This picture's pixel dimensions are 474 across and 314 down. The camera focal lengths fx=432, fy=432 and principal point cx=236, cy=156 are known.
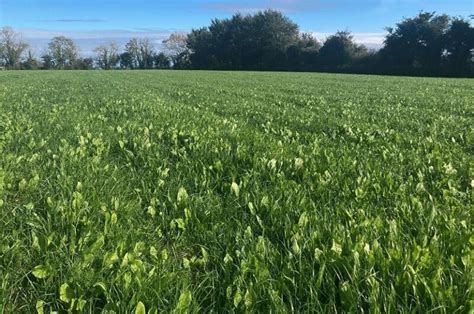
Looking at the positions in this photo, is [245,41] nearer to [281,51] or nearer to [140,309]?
[281,51]

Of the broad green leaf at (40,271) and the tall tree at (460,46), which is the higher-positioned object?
the tall tree at (460,46)

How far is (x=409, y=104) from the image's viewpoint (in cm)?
1379

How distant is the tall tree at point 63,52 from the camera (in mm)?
121375

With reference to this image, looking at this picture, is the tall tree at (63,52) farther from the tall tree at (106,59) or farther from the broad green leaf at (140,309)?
the broad green leaf at (140,309)

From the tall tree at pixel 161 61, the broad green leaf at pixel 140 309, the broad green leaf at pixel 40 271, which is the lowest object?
the broad green leaf at pixel 40 271

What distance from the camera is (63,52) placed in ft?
412

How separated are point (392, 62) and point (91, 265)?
75002mm

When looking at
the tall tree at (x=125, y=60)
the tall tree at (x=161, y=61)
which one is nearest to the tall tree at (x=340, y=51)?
the tall tree at (x=161, y=61)

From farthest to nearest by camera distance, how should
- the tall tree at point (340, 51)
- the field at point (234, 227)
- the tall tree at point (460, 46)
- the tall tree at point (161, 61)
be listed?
the tall tree at point (161, 61), the tall tree at point (340, 51), the tall tree at point (460, 46), the field at point (234, 227)

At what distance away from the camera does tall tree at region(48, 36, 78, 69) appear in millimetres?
121375

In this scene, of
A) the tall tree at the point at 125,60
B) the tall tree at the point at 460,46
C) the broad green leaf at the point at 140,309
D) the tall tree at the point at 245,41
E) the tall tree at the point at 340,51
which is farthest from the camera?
the tall tree at the point at 125,60

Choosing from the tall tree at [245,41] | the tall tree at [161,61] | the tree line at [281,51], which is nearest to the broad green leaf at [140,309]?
the tree line at [281,51]

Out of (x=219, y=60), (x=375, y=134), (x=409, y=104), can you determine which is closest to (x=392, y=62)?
(x=219, y=60)

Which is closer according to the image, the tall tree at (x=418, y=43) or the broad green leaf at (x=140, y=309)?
the broad green leaf at (x=140, y=309)
